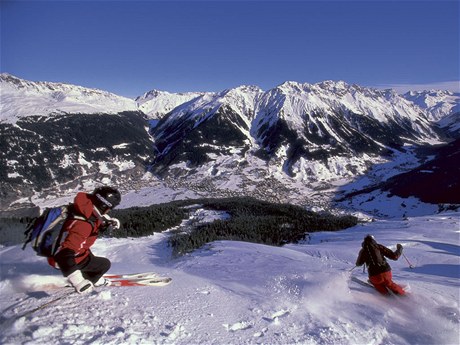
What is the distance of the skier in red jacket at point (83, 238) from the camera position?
809 cm

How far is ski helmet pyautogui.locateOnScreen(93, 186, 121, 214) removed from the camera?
884cm

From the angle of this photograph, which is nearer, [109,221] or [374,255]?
[109,221]

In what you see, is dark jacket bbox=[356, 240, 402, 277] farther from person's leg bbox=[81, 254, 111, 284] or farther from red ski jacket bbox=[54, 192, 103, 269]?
red ski jacket bbox=[54, 192, 103, 269]

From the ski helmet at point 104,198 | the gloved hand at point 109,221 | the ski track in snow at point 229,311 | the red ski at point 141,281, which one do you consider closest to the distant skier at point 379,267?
the ski track in snow at point 229,311

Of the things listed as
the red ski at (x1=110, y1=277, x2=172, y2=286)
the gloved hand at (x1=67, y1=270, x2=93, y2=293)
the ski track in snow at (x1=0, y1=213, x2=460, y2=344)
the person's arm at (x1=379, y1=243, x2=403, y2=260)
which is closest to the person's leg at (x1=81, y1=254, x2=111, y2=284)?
the ski track in snow at (x1=0, y1=213, x2=460, y2=344)

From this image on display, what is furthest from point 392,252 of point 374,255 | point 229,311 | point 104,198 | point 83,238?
point 83,238

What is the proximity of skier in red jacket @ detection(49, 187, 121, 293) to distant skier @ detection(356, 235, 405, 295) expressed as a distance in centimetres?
888

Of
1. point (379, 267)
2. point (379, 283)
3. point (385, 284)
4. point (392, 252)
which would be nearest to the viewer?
point (385, 284)

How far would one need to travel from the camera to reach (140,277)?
1093 centimetres

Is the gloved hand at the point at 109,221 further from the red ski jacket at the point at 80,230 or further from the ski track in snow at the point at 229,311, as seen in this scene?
the ski track in snow at the point at 229,311

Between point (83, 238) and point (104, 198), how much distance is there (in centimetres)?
Result: 114

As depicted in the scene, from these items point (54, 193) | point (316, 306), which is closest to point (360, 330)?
point (316, 306)

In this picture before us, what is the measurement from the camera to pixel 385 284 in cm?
1136

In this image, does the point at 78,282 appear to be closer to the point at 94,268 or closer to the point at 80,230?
the point at 94,268
